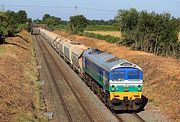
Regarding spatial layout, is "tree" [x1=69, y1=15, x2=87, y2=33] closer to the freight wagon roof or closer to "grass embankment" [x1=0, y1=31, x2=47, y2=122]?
"grass embankment" [x1=0, y1=31, x2=47, y2=122]

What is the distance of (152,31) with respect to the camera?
189 feet

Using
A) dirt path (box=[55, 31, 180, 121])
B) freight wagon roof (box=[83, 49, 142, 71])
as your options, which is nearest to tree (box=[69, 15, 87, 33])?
dirt path (box=[55, 31, 180, 121])

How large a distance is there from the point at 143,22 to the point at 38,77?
2460 centimetres

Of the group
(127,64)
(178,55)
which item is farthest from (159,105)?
(178,55)

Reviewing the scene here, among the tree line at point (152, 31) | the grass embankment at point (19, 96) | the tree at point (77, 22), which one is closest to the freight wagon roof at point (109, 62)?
the grass embankment at point (19, 96)

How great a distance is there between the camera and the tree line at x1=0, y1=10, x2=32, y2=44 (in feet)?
240

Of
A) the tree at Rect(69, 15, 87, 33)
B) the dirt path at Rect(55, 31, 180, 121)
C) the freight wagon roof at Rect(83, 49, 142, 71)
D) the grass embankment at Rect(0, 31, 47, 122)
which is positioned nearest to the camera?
the grass embankment at Rect(0, 31, 47, 122)

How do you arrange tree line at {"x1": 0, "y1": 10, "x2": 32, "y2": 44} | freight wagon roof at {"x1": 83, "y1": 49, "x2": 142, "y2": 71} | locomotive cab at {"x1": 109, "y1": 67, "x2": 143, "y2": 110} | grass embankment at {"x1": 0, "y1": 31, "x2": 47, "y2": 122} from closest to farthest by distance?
grass embankment at {"x1": 0, "y1": 31, "x2": 47, "y2": 122}
locomotive cab at {"x1": 109, "y1": 67, "x2": 143, "y2": 110}
freight wagon roof at {"x1": 83, "y1": 49, "x2": 142, "y2": 71}
tree line at {"x1": 0, "y1": 10, "x2": 32, "y2": 44}

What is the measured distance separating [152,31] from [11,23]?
45.4 meters

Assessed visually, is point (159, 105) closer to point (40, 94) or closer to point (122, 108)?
point (122, 108)

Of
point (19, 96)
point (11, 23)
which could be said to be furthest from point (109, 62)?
point (11, 23)

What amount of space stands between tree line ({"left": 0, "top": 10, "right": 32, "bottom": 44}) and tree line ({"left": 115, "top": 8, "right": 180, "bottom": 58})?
895 inches

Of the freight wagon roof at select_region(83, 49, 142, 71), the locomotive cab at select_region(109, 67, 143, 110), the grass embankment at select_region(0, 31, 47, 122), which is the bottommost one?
the grass embankment at select_region(0, 31, 47, 122)

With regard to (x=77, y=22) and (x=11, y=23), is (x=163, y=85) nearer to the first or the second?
(x=11, y=23)
